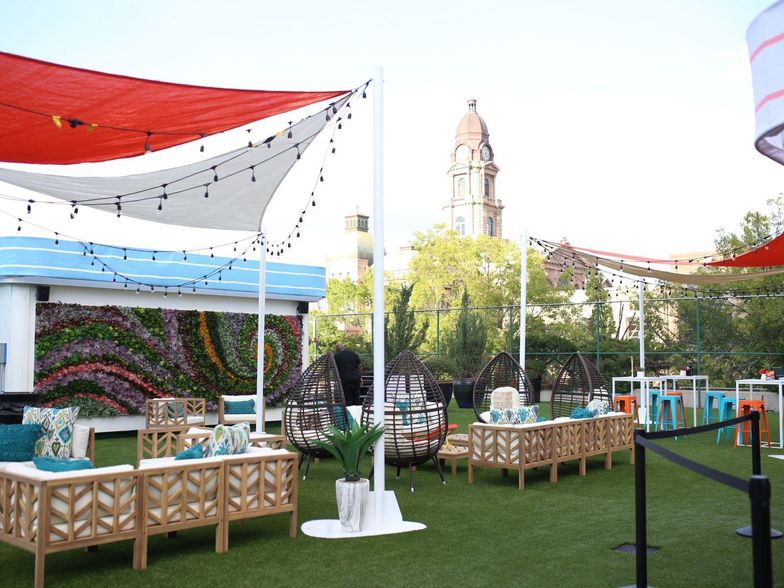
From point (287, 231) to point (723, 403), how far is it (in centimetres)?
676

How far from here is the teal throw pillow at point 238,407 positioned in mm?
10781

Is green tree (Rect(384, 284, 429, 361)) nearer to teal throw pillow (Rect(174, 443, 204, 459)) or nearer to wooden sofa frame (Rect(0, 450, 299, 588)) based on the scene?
wooden sofa frame (Rect(0, 450, 299, 588))

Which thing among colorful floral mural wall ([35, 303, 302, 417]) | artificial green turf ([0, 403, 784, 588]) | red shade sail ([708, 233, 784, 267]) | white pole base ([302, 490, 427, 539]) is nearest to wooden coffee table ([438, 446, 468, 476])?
artificial green turf ([0, 403, 784, 588])

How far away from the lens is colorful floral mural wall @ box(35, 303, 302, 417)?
37.4ft

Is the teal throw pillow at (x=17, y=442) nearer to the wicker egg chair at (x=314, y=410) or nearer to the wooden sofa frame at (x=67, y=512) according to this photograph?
the wooden sofa frame at (x=67, y=512)

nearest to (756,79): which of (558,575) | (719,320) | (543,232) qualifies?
(558,575)

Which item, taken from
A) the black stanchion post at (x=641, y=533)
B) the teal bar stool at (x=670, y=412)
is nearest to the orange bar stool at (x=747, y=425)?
the teal bar stool at (x=670, y=412)

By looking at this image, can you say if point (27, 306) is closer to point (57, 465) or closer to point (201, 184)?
point (201, 184)

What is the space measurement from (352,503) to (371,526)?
0.88ft

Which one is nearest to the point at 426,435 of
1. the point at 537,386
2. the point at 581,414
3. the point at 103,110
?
the point at 581,414

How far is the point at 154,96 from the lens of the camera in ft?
15.8

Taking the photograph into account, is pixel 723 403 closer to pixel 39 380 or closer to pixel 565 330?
pixel 39 380

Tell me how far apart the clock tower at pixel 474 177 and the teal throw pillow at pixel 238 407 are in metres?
65.6

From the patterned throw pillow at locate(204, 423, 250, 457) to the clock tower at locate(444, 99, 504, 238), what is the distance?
7076cm
